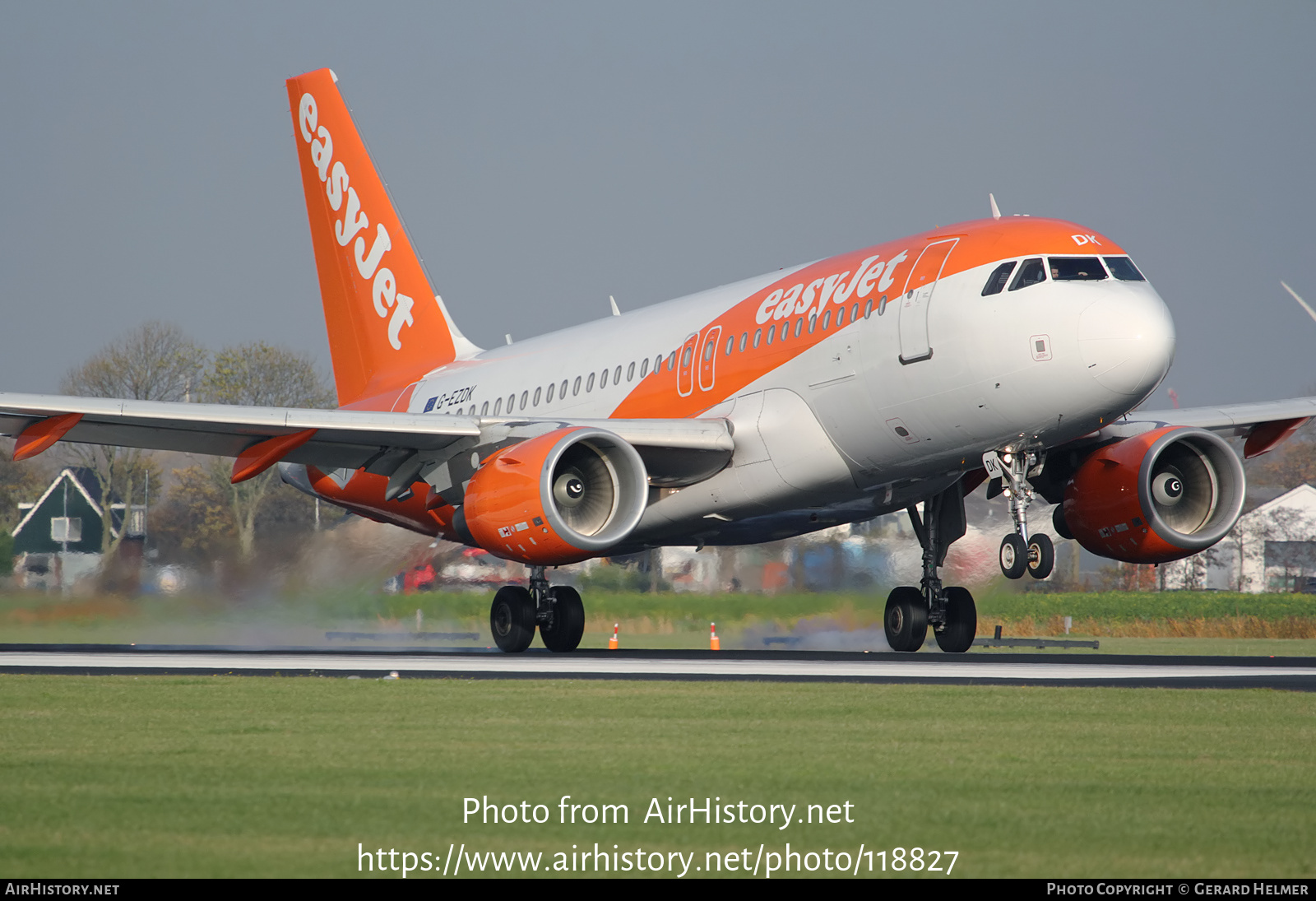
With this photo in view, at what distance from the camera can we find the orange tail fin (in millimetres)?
30578

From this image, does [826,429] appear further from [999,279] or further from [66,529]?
[66,529]

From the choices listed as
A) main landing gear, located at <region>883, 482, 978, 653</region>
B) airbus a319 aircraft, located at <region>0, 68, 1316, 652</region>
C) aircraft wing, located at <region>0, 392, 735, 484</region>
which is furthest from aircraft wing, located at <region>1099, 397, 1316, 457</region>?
aircraft wing, located at <region>0, 392, 735, 484</region>

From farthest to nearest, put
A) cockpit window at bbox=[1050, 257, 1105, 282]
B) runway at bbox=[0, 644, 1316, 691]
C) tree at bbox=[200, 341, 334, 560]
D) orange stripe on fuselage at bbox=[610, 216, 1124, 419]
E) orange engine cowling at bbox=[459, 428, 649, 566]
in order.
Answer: tree at bbox=[200, 341, 334, 560] < orange engine cowling at bbox=[459, 428, 649, 566] < orange stripe on fuselage at bbox=[610, 216, 1124, 419] < cockpit window at bbox=[1050, 257, 1105, 282] < runway at bbox=[0, 644, 1316, 691]

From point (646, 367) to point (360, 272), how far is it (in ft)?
30.5

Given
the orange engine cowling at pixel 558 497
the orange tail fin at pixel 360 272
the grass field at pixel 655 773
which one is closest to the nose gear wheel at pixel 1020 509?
the grass field at pixel 655 773

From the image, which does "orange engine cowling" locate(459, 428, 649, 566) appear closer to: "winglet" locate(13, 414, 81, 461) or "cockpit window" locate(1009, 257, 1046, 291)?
"cockpit window" locate(1009, 257, 1046, 291)

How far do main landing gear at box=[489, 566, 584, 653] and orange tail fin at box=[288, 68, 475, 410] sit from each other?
267 inches

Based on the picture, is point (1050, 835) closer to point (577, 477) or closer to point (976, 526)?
point (577, 477)

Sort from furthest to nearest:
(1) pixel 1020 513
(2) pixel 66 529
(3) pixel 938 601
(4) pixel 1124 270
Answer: (2) pixel 66 529 < (3) pixel 938 601 < (1) pixel 1020 513 < (4) pixel 1124 270

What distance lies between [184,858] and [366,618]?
72.3 ft

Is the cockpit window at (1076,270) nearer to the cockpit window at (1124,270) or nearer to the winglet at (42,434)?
the cockpit window at (1124,270)

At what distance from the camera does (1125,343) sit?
59.4 ft

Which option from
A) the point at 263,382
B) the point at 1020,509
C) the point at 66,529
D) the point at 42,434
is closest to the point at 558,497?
the point at 1020,509
